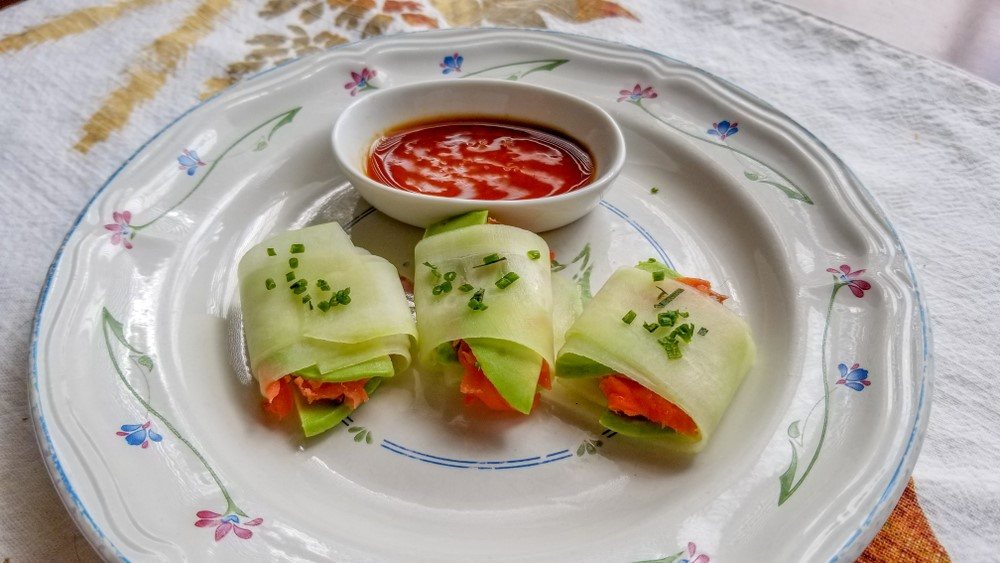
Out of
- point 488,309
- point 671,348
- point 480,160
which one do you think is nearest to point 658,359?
point 671,348

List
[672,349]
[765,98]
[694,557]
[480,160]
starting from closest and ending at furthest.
Result: [694,557] < [672,349] < [480,160] < [765,98]

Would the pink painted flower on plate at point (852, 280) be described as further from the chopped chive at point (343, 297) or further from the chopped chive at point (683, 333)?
the chopped chive at point (343, 297)

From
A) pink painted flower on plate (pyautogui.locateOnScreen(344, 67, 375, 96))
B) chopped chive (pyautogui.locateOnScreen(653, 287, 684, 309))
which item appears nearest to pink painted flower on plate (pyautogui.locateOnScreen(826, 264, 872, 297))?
chopped chive (pyautogui.locateOnScreen(653, 287, 684, 309))

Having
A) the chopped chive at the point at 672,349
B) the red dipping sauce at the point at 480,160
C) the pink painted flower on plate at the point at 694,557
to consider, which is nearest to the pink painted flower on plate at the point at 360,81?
the red dipping sauce at the point at 480,160

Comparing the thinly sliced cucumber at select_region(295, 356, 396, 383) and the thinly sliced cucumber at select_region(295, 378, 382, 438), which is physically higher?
the thinly sliced cucumber at select_region(295, 356, 396, 383)

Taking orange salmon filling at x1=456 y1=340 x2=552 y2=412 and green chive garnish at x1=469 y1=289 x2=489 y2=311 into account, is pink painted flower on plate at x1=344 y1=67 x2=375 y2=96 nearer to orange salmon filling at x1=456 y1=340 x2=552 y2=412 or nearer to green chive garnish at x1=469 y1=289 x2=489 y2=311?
green chive garnish at x1=469 y1=289 x2=489 y2=311

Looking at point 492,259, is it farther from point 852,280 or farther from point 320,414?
point 852,280
